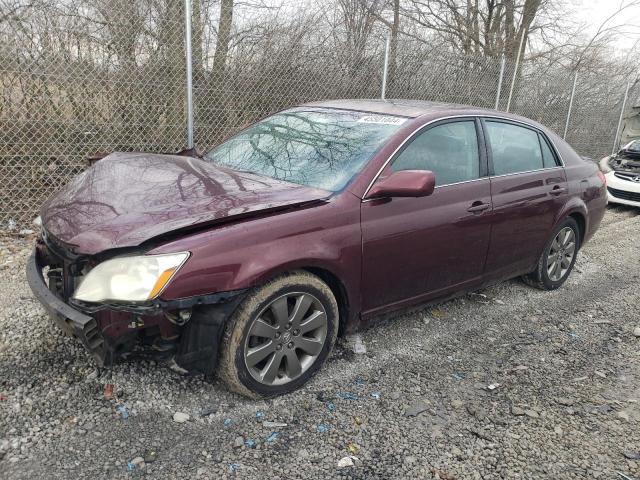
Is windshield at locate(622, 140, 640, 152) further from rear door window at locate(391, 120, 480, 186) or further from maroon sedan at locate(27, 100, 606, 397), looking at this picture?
rear door window at locate(391, 120, 480, 186)

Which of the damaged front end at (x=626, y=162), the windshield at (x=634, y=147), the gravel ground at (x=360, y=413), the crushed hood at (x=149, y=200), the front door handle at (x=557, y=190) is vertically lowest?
the gravel ground at (x=360, y=413)

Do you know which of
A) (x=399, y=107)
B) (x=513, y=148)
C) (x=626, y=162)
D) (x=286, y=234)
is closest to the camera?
(x=286, y=234)

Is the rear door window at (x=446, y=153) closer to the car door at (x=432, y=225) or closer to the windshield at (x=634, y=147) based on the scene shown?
the car door at (x=432, y=225)

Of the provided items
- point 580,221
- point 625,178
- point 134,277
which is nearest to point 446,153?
point 580,221

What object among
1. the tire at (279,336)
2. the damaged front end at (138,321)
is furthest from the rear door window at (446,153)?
the damaged front end at (138,321)

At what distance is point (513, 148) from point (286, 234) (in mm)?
2382

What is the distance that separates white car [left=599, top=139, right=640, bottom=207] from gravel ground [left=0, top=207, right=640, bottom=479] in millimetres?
6248

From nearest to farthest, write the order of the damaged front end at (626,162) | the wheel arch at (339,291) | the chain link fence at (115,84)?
the wheel arch at (339,291)
the chain link fence at (115,84)
the damaged front end at (626,162)

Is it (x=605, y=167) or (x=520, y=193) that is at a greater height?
(x=520, y=193)

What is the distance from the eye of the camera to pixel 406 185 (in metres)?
Result: 3.00

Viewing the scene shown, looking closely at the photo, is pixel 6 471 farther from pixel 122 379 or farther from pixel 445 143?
pixel 445 143

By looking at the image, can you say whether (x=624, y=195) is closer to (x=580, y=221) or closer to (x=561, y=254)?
(x=580, y=221)

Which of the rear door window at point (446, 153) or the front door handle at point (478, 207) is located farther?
the front door handle at point (478, 207)

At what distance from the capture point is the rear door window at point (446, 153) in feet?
11.1
